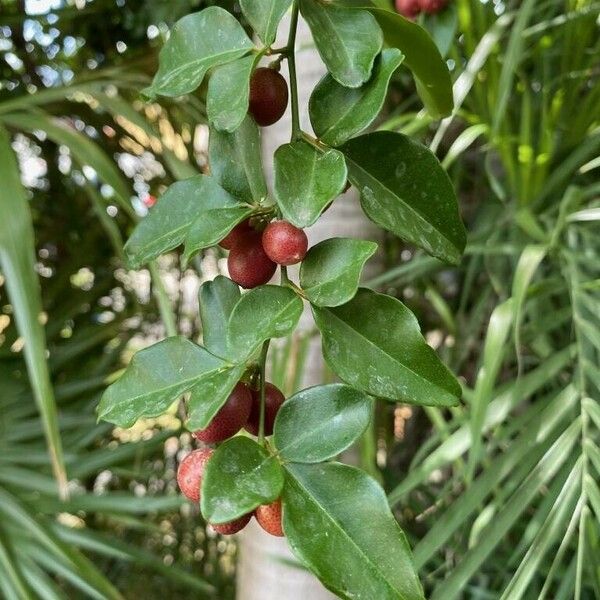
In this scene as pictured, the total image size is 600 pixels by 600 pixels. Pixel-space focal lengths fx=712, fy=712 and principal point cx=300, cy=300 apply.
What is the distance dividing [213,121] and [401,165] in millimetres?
51

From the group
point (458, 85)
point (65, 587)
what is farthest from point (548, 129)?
point (65, 587)

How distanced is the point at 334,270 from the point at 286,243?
0.04 feet

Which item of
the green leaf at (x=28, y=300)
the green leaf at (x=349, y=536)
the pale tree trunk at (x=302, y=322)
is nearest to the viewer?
the green leaf at (x=349, y=536)

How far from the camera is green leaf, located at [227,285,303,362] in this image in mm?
160

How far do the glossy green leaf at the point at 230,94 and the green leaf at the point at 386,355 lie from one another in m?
0.05

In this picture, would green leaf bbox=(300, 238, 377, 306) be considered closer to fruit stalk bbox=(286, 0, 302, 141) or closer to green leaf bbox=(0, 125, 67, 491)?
fruit stalk bbox=(286, 0, 302, 141)

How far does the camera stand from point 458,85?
510mm

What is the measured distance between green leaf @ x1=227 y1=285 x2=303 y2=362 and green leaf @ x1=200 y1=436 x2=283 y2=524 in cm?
2

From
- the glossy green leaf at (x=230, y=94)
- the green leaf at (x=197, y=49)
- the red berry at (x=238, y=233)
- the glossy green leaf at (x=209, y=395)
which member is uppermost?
the green leaf at (x=197, y=49)

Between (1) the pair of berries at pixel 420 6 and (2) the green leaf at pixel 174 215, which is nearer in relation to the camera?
(2) the green leaf at pixel 174 215

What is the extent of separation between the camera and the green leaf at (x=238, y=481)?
0.48ft

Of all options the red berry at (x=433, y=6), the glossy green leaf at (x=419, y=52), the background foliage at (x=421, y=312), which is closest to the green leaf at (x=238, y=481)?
the glossy green leaf at (x=419, y=52)

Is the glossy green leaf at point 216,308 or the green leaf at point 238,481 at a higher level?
the glossy green leaf at point 216,308

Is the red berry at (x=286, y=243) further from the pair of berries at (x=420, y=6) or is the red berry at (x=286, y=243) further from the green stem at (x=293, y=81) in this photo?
the pair of berries at (x=420, y=6)
